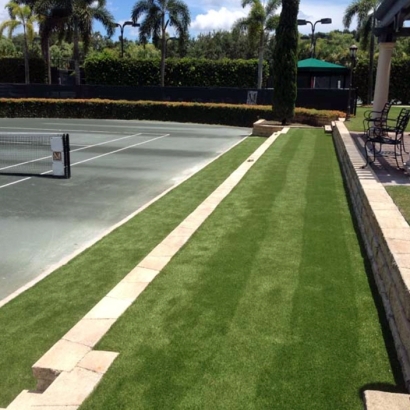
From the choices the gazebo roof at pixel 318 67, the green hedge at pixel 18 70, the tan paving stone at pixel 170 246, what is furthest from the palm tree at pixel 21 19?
the tan paving stone at pixel 170 246

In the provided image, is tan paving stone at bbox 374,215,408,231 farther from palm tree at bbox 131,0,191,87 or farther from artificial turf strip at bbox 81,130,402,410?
palm tree at bbox 131,0,191,87

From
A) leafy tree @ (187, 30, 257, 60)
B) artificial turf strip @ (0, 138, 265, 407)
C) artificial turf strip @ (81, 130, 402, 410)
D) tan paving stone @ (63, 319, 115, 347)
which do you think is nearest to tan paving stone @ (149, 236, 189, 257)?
artificial turf strip @ (81, 130, 402, 410)


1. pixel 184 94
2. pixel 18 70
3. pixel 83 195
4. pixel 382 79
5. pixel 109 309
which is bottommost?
pixel 83 195

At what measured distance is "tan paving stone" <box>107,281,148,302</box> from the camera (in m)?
4.80

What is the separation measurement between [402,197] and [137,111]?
29306mm

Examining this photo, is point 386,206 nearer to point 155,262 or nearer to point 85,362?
point 155,262

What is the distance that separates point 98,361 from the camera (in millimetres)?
3596

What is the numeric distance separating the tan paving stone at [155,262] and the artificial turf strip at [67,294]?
1.27 ft

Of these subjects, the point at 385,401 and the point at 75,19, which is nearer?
the point at 385,401

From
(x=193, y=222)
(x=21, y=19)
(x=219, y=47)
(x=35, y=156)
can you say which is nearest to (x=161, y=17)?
(x=21, y=19)

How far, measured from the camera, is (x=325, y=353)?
3.61 meters

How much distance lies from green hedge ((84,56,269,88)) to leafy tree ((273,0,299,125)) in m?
20.6

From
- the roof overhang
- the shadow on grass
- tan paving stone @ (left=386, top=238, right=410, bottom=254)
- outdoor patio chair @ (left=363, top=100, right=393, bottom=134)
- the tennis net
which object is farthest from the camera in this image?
the tennis net

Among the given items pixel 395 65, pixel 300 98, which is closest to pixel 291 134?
pixel 300 98
